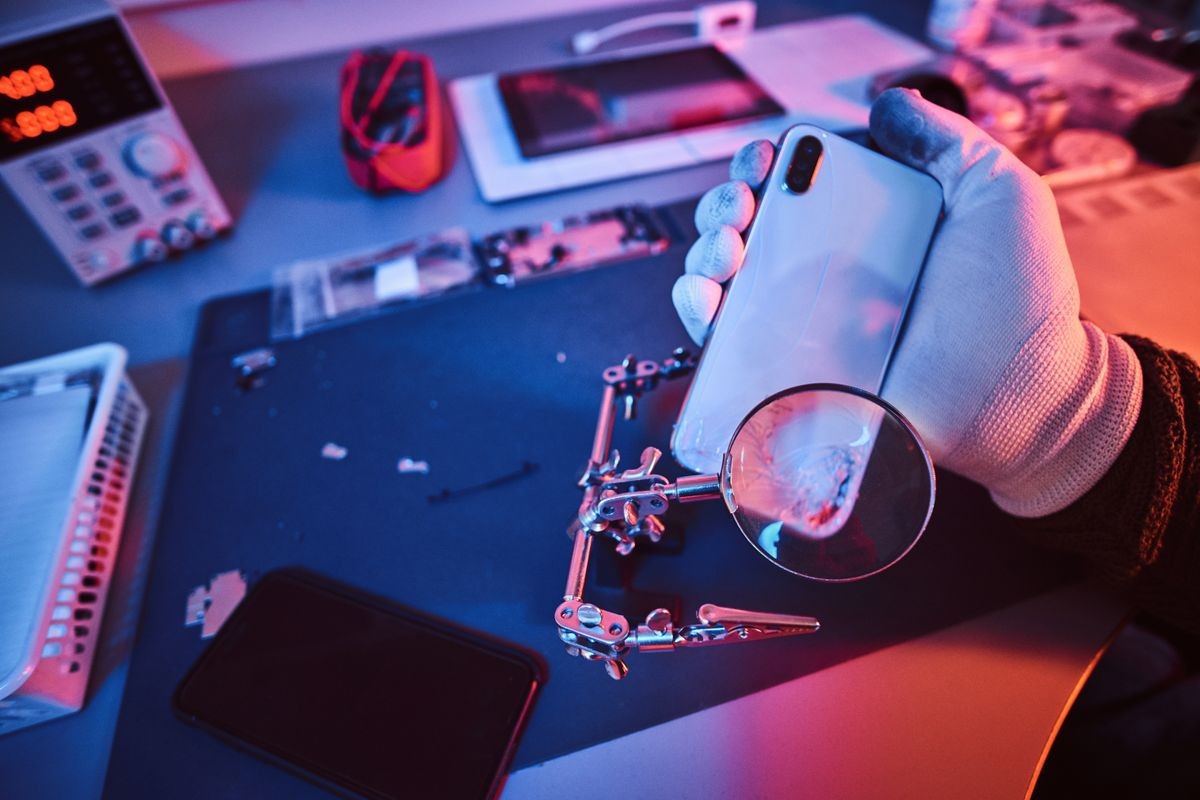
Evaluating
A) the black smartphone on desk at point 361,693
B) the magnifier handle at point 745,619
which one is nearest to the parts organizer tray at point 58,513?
the black smartphone on desk at point 361,693

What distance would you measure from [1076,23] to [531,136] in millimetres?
1149

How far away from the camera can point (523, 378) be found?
0.91m

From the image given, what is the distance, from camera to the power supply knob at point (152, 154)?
100 centimetres

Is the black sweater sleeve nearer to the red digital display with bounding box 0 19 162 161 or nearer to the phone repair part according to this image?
the phone repair part

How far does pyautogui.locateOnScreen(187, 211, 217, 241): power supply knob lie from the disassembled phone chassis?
92cm

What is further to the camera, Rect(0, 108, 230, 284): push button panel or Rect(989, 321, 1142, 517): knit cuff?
Rect(0, 108, 230, 284): push button panel

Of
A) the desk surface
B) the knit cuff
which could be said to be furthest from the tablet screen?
the knit cuff

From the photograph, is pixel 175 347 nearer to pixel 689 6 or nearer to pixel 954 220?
pixel 954 220

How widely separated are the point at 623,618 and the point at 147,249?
1053mm

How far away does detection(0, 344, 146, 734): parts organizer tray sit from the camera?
0.65 meters

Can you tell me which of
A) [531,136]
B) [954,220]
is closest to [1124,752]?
[954,220]

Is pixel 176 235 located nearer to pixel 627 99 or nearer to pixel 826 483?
pixel 627 99

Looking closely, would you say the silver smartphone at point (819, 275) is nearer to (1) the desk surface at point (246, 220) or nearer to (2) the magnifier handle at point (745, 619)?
→ (2) the magnifier handle at point (745, 619)

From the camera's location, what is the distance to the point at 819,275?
72 centimetres
